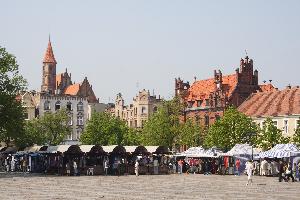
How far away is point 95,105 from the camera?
14888cm

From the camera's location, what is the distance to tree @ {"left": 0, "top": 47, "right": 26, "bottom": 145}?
2366 inches

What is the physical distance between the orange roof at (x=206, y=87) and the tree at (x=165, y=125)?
11.5 metres

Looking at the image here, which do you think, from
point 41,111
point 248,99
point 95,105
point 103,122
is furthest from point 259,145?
point 95,105

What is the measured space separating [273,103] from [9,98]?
40.4 metres

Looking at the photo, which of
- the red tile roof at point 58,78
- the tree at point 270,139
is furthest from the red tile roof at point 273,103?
the red tile roof at point 58,78

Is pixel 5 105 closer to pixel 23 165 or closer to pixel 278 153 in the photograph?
pixel 23 165

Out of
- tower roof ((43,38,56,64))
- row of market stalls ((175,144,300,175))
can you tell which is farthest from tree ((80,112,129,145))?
tower roof ((43,38,56,64))

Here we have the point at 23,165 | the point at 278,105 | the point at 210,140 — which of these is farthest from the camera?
the point at 278,105

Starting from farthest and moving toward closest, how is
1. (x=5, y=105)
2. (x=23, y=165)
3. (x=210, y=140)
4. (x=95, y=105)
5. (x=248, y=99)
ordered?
(x=95, y=105) < (x=248, y=99) < (x=210, y=140) < (x=23, y=165) < (x=5, y=105)

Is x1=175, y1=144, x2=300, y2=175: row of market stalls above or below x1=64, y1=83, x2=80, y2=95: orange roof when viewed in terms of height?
below

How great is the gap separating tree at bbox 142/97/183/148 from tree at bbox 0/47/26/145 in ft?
85.8

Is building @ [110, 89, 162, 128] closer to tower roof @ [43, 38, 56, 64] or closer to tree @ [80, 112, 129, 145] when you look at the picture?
tree @ [80, 112, 129, 145]

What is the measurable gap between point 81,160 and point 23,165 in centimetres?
783

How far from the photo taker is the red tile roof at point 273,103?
265ft
